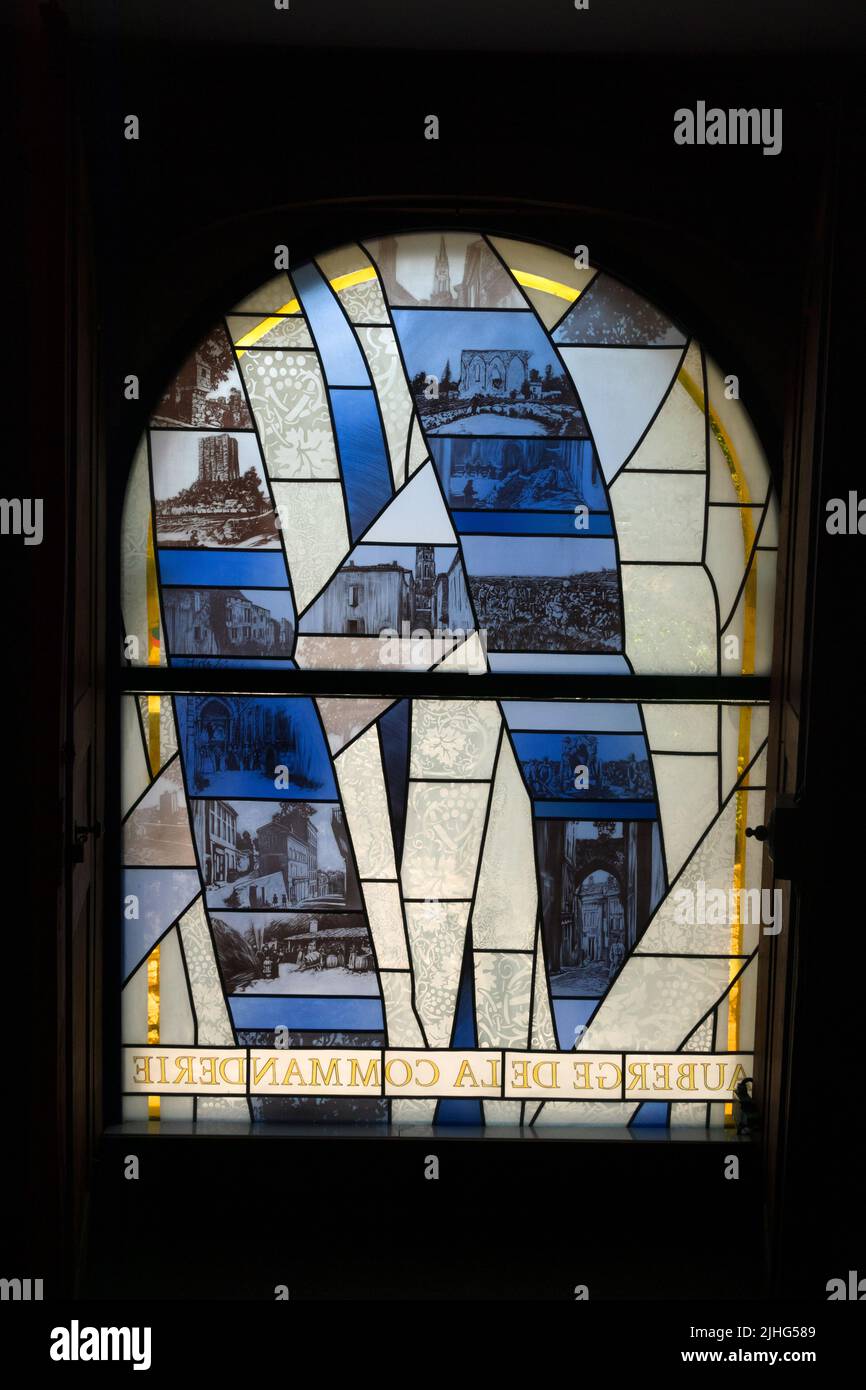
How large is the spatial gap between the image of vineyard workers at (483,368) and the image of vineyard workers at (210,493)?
422 millimetres

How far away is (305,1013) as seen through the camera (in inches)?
94.7

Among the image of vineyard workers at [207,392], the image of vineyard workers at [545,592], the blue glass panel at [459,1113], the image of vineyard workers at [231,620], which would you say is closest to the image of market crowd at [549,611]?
the image of vineyard workers at [545,592]

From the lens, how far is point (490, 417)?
7.65 ft

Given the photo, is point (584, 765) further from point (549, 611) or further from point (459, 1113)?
point (459, 1113)

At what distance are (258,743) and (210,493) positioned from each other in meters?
0.59

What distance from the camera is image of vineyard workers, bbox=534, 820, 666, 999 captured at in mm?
2389

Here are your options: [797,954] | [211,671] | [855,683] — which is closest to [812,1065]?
[797,954]

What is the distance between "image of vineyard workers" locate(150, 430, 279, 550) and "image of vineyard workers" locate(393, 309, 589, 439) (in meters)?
0.42

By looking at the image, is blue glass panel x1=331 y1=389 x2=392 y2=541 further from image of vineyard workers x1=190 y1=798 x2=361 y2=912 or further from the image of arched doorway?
the image of arched doorway

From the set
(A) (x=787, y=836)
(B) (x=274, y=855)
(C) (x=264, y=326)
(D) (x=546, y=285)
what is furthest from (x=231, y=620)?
(A) (x=787, y=836)

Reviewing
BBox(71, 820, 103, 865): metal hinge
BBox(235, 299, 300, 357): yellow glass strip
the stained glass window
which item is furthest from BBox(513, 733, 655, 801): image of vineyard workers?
BBox(235, 299, 300, 357): yellow glass strip

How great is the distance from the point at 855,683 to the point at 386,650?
3.32 ft

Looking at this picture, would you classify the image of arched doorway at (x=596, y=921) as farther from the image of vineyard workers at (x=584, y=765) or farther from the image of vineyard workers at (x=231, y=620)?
the image of vineyard workers at (x=231, y=620)
